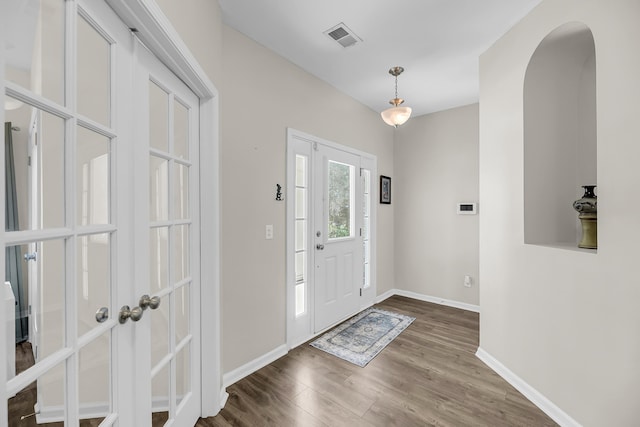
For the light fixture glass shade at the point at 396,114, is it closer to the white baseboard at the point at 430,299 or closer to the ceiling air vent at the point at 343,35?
the ceiling air vent at the point at 343,35

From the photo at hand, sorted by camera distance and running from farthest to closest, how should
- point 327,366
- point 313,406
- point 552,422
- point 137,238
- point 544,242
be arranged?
point 327,366
point 544,242
point 313,406
point 552,422
point 137,238

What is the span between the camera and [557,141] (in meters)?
2.13

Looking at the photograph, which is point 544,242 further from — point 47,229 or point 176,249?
point 47,229

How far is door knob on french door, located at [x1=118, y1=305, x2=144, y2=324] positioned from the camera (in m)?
1.03

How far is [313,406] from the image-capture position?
6.11 feet

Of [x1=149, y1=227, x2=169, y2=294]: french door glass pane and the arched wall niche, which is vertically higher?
the arched wall niche

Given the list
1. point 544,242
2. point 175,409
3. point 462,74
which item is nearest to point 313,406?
point 175,409

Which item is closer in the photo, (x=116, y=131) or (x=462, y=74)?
(x=116, y=131)

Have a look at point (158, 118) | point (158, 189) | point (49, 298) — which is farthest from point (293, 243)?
point (49, 298)

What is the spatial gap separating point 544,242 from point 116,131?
9.06 ft

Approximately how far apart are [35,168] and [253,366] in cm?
209

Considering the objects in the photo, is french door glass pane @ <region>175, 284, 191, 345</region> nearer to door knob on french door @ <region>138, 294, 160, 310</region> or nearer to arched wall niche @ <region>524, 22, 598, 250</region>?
door knob on french door @ <region>138, 294, 160, 310</region>

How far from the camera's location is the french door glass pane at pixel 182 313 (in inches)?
57.9

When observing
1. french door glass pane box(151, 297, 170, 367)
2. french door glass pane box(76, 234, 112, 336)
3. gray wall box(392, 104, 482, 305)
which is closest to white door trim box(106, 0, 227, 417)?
french door glass pane box(151, 297, 170, 367)
